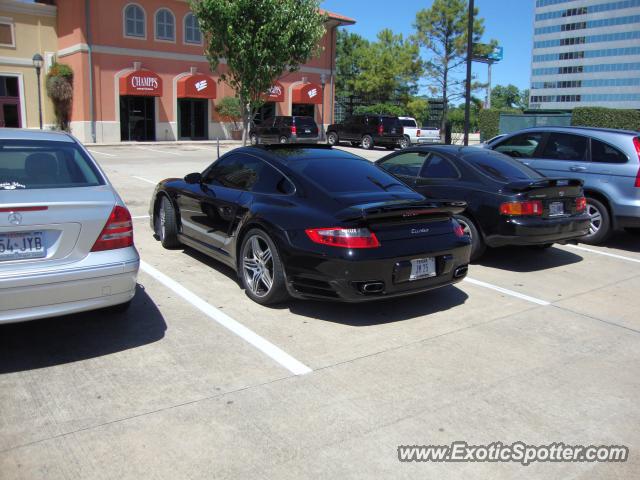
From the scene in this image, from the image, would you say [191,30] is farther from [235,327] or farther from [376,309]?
[235,327]

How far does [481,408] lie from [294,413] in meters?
1.17

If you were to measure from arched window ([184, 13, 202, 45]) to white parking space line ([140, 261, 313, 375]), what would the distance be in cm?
3081

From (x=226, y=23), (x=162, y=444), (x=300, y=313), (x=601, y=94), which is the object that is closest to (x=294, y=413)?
(x=162, y=444)

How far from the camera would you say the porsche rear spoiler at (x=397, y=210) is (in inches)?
188

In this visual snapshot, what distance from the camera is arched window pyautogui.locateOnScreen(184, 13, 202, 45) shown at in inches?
1337

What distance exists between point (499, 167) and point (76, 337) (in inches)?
207

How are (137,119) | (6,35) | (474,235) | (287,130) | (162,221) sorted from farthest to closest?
(137,119), (6,35), (287,130), (162,221), (474,235)

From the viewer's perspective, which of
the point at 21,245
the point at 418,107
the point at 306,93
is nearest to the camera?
the point at 21,245

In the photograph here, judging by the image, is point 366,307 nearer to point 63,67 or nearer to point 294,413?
point 294,413

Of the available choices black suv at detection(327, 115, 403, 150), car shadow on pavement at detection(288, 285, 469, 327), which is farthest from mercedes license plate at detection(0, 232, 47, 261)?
black suv at detection(327, 115, 403, 150)

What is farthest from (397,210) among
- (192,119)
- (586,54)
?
(586,54)

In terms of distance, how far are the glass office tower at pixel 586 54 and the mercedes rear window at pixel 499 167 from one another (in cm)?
13051

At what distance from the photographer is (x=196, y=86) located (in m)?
34.1

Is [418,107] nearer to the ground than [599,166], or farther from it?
farther from it
